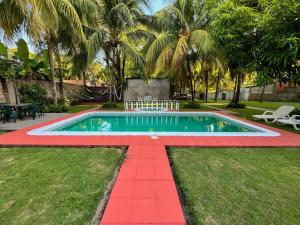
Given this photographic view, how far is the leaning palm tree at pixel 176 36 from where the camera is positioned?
13.1 m

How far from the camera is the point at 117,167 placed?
154 inches

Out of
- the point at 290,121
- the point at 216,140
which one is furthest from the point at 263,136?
the point at 290,121

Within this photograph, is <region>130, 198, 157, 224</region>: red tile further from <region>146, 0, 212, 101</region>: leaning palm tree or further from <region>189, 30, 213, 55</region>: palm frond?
<region>146, 0, 212, 101</region>: leaning palm tree

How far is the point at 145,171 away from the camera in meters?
3.71

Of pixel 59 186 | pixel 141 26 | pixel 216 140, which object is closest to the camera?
pixel 59 186

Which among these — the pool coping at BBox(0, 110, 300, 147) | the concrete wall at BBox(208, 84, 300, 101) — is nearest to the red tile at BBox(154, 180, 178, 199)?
the pool coping at BBox(0, 110, 300, 147)

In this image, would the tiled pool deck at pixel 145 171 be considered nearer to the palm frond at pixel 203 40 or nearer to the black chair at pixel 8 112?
the black chair at pixel 8 112

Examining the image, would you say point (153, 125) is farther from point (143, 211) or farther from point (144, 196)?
point (143, 211)

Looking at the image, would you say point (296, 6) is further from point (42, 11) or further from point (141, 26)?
point (141, 26)

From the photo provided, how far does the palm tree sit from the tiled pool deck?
355 inches

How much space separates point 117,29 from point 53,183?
13561 mm

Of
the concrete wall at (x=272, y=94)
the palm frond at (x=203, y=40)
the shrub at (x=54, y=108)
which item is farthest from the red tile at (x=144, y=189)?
the concrete wall at (x=272, y=94)

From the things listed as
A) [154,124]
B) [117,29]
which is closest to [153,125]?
[154,124]

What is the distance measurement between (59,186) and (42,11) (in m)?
8.30
